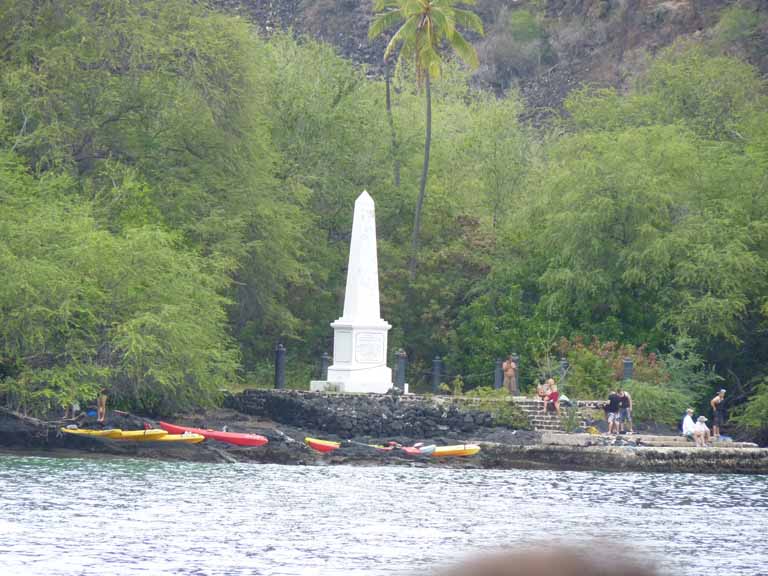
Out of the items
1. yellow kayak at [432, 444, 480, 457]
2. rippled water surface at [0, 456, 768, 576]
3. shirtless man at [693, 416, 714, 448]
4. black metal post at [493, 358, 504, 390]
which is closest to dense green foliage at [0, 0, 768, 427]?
black metal post at [493, 358, 504, 390]

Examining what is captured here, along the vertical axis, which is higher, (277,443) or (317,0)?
(317,0)

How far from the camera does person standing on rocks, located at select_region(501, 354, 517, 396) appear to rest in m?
37.8

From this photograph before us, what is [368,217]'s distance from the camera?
117 ft

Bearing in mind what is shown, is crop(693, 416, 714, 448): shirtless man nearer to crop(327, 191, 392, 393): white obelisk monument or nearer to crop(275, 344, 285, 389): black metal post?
crop(327, 191, 392, 393): white obelisk monument

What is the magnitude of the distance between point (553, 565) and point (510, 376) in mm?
36523

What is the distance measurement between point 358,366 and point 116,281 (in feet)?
23.3

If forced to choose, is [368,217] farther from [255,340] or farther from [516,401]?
Answer: [255,340]

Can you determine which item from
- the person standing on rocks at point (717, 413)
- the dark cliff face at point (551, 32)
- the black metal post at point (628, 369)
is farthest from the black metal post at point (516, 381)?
the dark cliff face at point (551, 32)

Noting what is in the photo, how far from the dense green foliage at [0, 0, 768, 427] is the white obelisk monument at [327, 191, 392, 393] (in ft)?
9.82

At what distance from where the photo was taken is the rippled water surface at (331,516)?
56.9ft

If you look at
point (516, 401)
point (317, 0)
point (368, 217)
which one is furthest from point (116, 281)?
point (317, 0)

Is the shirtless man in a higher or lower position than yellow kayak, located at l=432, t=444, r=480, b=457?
higher

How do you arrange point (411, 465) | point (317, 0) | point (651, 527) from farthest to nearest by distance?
point (317, 0) → point (411, 465) → point (651, 527)

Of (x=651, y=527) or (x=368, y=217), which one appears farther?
(x=368, y=217)
